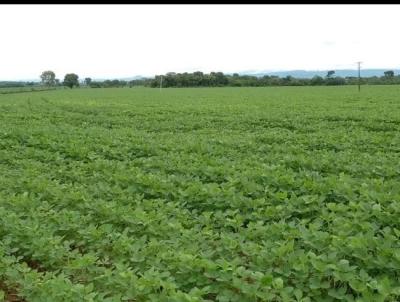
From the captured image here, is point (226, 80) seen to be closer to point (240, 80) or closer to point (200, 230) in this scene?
point (240, 80)

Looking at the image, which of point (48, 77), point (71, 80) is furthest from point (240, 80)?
point (48, 77)

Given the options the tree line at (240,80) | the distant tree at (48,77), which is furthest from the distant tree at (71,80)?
the tree line at (240,80)

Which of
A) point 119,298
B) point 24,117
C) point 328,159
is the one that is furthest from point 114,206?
point 24,117

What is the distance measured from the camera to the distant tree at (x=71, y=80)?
340 ft

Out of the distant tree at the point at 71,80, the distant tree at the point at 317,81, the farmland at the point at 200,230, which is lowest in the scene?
the farmland at the point at 200,230

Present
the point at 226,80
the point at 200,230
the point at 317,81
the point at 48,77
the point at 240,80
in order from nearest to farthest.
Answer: the point at 200,230
the point at 317,81
the point at 226,80
the point at 240,80
the point at 48,77

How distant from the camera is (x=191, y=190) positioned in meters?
5.60

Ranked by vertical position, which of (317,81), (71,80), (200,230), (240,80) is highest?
(71,80)

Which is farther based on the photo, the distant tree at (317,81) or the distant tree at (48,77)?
the distant tree at (48,77)

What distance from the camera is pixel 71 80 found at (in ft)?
342

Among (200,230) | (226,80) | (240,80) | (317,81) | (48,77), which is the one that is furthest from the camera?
(48,77)

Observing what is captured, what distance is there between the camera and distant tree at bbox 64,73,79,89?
104 m

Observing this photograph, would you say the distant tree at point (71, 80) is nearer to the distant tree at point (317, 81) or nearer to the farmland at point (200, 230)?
the distant tree at point (317, 81)

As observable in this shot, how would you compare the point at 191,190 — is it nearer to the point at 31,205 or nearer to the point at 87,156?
the point at 31,205
